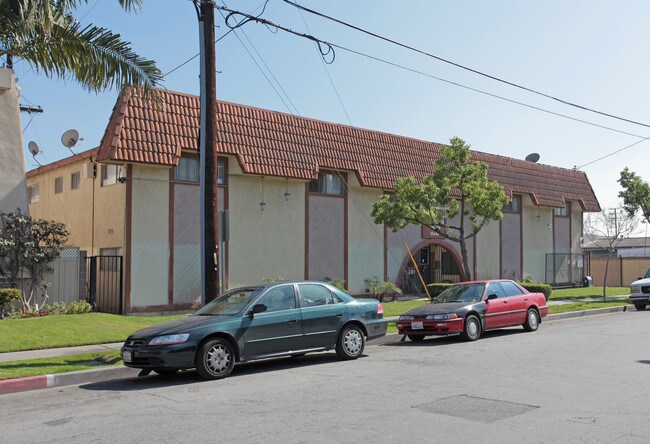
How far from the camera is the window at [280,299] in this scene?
10812 millimetres

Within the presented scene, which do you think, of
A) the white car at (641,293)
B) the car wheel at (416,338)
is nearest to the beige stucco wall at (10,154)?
the car wheel at (416,338)

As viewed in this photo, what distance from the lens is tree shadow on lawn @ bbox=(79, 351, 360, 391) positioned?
9727 mm

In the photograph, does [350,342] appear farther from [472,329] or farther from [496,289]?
[496,289]

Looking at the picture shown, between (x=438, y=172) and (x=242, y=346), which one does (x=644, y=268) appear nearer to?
(x=438, y=172)

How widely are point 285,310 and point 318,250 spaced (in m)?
12.7

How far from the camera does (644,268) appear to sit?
39.5 metres

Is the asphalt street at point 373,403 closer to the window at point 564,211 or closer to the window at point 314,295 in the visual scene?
the window at point 314,295

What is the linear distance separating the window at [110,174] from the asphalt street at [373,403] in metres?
10.6

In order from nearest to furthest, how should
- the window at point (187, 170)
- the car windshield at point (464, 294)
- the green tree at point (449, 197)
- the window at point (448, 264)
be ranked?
the car windshield at point (464, 294) < the green tree at point (449, 197) < the window at point (187, 170) < the window at point (448, 264)

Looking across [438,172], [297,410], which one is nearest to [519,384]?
[297,410]

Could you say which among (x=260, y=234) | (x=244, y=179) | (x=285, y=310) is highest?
(x=244, y=179)

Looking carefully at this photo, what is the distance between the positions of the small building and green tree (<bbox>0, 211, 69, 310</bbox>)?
2.11 metres

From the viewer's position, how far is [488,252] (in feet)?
99.8

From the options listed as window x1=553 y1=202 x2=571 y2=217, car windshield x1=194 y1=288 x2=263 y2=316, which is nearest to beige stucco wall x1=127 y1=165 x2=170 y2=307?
car windshield x1=194 y1=288 x2=263 y2=316
